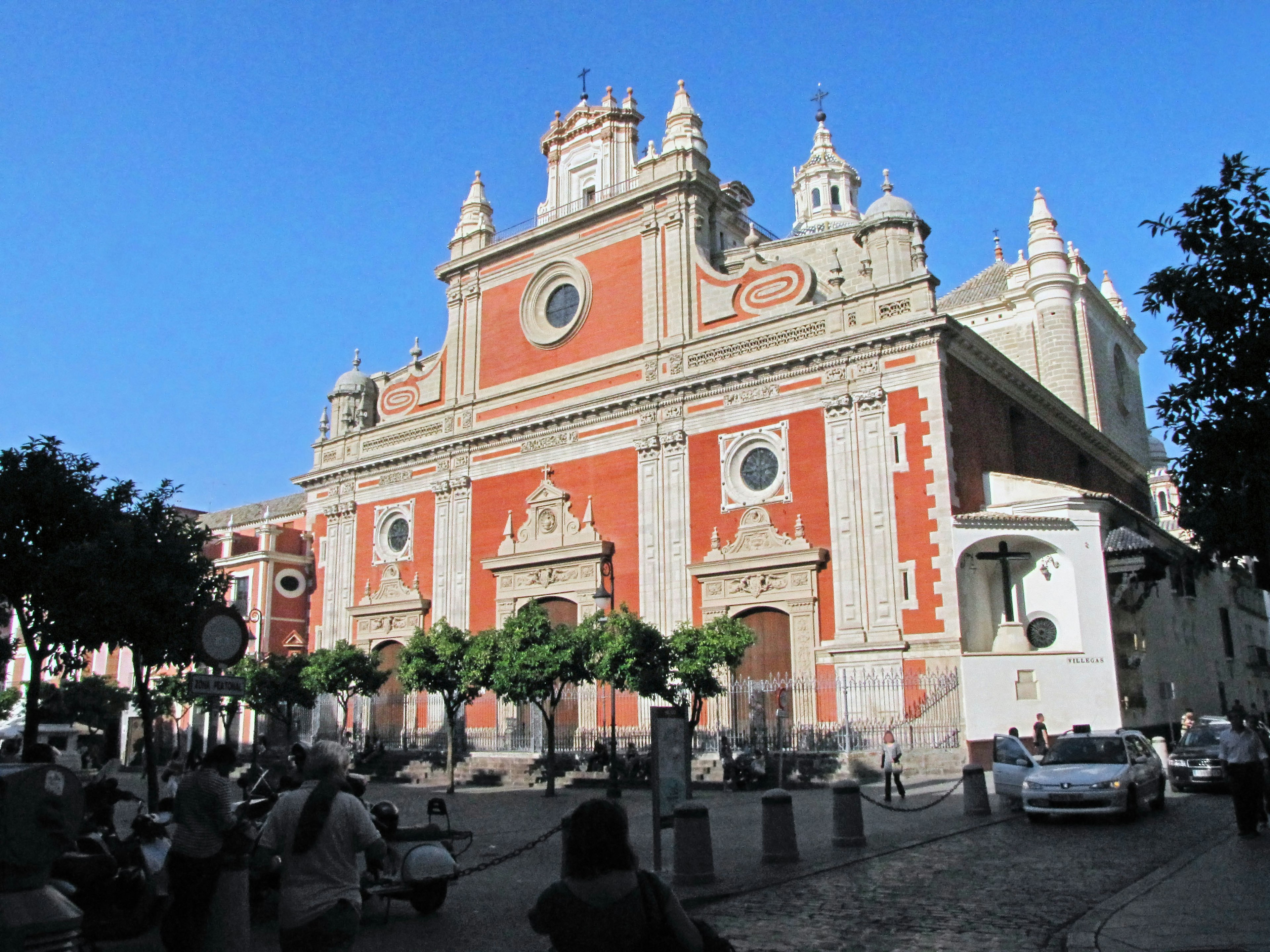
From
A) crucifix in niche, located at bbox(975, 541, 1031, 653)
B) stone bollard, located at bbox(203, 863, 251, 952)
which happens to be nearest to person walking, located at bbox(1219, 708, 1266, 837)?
stone bollard, located at bbox(203, 863, 251, 952)

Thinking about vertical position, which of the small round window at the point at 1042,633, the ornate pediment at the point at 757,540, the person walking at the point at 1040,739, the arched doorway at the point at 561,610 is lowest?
the person walking at the point at 1040,739

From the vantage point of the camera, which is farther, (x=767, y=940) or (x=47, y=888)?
(x=767, y=940)

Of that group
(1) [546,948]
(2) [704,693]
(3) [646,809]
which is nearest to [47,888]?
(1) [546,948]

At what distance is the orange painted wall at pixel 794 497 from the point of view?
86.1ft

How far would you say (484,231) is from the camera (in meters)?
36.3

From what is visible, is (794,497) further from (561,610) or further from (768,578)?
(561,610)

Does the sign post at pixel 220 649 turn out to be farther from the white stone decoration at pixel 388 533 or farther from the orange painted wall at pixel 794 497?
the white stone decoration at pixel 388 533

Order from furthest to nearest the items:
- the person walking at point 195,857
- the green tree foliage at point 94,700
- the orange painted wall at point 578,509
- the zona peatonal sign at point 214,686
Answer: the green tree foliage at point 94,700, the orange painted wall at point 578,509, the zona peatonal sign at point 214,686, the person walking at point 195,857

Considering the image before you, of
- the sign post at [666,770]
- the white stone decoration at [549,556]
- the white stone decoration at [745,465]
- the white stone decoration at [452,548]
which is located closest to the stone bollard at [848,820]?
the sign post at [666,770]

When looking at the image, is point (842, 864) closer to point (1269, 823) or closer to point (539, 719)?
point (1269, 823)

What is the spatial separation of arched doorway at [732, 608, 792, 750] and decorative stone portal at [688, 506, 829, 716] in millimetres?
227

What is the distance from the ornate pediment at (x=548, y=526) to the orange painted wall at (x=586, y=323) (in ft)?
12.4

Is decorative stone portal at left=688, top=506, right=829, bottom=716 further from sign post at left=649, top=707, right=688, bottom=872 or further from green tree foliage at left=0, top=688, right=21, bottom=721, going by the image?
green tree foliage at left=0, top=688, right=21, bottom=721

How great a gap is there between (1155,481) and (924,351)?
1764 inches
